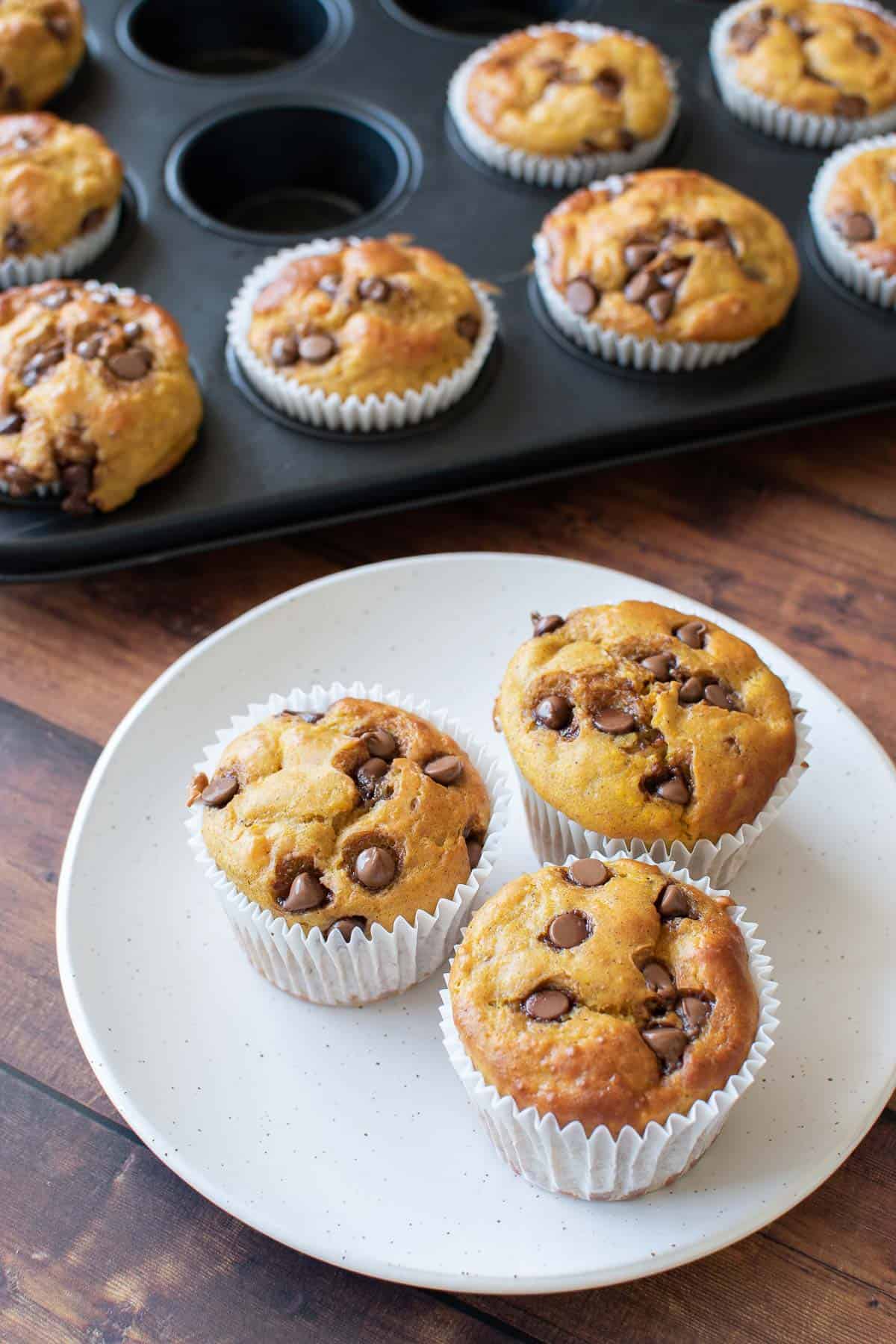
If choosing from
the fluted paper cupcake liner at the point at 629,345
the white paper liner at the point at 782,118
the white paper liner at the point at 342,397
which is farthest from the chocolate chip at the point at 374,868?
the white paper liner at the point at 782,118

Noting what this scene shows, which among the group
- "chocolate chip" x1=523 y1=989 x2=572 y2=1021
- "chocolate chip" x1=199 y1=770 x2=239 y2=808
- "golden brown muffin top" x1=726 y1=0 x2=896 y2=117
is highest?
"golden brown muffin top" x1=726 y1=0 x2=896 y2=117

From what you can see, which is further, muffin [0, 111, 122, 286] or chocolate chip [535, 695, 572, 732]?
muffin [0, 111, 122, 286]

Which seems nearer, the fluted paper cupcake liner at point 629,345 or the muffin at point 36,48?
the fluted paper cupcake liner at point 629,345

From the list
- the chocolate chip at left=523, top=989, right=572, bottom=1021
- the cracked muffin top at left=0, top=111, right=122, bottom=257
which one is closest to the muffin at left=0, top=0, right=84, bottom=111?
the cracked muffin top at left=0, top=111, right=122, bottom=257

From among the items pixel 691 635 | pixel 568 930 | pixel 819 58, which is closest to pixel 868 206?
pixel 819 58

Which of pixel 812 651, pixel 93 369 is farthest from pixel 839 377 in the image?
pixel 93 369

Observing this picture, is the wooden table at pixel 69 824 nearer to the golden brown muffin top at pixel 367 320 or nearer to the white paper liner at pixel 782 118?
the golden brown muffin top at pixel 367 320

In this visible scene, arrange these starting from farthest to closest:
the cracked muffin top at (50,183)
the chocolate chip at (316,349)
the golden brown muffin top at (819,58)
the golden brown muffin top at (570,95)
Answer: the golden brown muffin top at (819,58) → the golden brown muffin top at (570,95) → the cracked muffin top at (50,183) → the chocolate chip at (316,349)

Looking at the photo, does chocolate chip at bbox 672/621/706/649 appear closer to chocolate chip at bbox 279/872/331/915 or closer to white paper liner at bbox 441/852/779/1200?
white paper liner at bbox 441/852/779/1200
